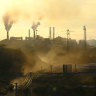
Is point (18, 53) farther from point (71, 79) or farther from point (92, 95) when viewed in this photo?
point (92, 95)

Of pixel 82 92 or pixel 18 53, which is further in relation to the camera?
pixel 18 53

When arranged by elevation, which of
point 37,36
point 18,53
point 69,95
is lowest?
point 69,95

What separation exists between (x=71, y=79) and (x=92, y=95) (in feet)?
23.0

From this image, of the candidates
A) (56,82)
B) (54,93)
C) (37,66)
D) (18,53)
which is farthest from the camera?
(18,53)

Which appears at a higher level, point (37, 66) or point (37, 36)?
point (37, 36)

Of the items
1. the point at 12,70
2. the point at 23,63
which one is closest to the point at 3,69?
the point at 12,70

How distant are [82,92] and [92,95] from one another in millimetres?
1248

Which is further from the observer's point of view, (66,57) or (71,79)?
(66,57)

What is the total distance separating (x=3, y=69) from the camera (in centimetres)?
5103

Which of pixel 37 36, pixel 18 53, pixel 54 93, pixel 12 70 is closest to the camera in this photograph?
pixel 54 93

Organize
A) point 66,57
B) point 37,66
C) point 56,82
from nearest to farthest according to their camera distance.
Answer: point 56,82
point 37,66
point 66,57

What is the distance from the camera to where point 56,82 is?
32.6m

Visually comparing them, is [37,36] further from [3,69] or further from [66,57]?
[3,69]

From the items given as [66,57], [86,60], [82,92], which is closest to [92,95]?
[82,92]
